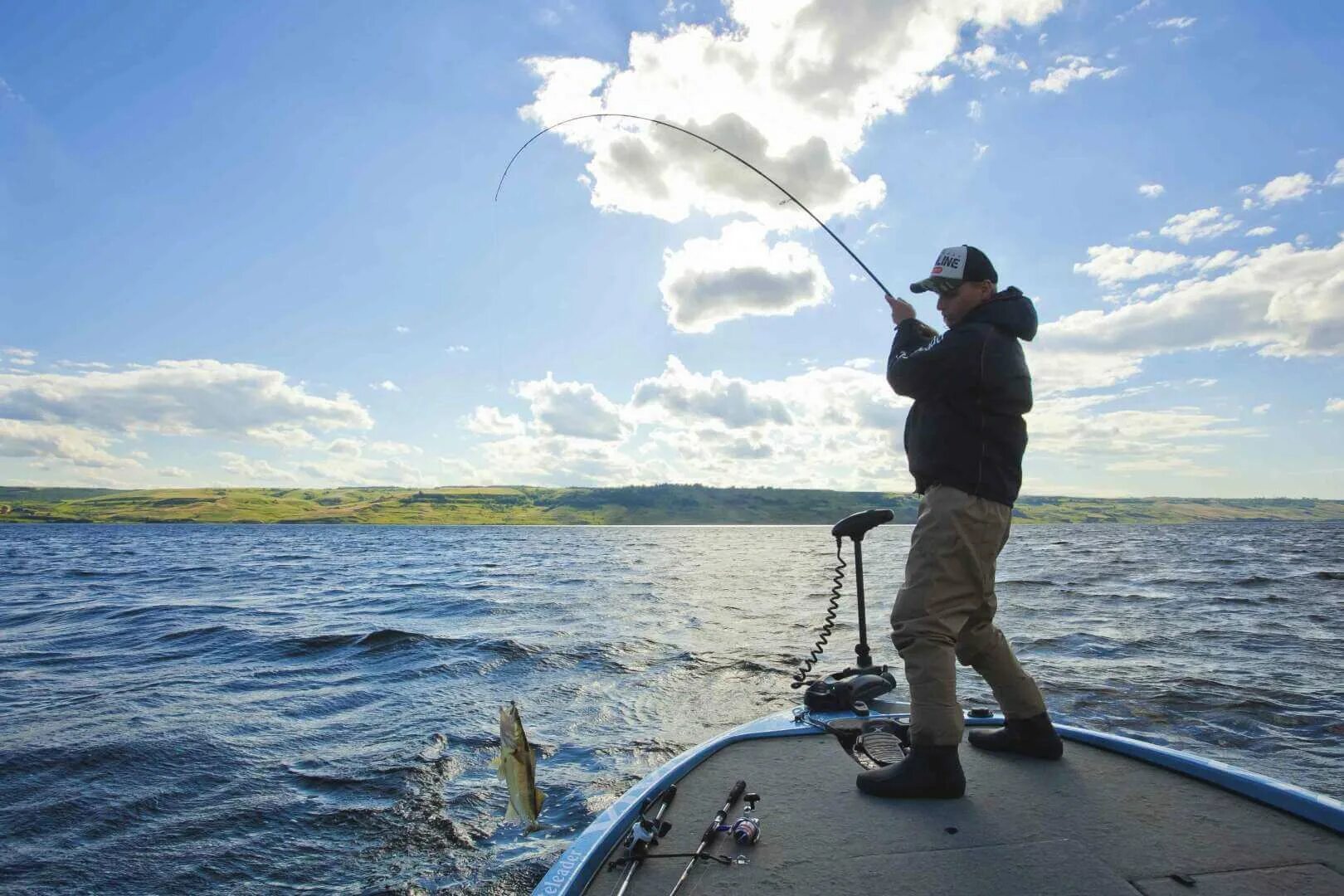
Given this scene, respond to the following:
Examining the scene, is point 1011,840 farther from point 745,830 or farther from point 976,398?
point 976,398

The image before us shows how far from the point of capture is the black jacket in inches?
167

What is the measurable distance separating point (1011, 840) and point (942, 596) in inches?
47.8

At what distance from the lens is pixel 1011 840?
346cm

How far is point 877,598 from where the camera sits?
23.5 m

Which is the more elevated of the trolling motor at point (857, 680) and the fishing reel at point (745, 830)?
the trolling motor at point (857, 680)

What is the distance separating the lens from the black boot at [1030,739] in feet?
15.2

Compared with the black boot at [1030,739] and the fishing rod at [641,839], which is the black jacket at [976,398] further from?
the fishing rod at [641,839]

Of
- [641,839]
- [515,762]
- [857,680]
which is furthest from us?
[857,680]

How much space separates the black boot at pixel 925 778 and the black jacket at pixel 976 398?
1.44 metres

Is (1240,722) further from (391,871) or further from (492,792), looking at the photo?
(391,871)

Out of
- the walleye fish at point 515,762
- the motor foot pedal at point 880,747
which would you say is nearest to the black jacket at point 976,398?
the motor foot pedal at point 880,747

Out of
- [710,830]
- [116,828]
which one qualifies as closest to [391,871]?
[116,828]

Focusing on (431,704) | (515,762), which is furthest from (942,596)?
(431,704)

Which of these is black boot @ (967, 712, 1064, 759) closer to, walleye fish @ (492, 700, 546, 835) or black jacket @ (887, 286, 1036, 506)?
black jacket @ (887, 286, 1036, 506)
